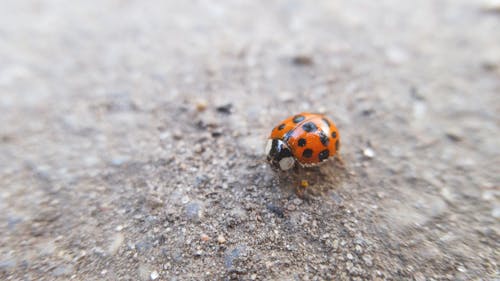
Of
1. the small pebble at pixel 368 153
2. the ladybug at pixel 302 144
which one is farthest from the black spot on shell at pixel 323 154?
the small pebble at pixel 368 153

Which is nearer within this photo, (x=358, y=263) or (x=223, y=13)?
(x=358, y=263)

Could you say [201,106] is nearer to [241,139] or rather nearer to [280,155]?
[241,139]

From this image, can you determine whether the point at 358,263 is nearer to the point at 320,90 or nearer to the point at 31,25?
the point at 320,90

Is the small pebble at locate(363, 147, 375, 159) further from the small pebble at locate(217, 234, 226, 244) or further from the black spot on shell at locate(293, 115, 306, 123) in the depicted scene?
the small pebble at locate(217, 234, 226, 244)

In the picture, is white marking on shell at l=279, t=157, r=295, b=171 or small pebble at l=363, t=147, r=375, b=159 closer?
white marking on shell at l=279, t=157, r=295, b=171

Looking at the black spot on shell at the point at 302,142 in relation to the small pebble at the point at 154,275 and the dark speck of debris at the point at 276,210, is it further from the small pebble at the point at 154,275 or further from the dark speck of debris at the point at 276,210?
the small pebble at the point at 154,275

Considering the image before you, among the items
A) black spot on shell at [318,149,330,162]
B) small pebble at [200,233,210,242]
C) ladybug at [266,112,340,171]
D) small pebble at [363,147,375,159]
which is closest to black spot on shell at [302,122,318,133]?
ladybug at [266,112,340,171]

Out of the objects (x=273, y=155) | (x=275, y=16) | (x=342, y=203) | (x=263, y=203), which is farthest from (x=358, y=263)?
(x=275, y=16)
